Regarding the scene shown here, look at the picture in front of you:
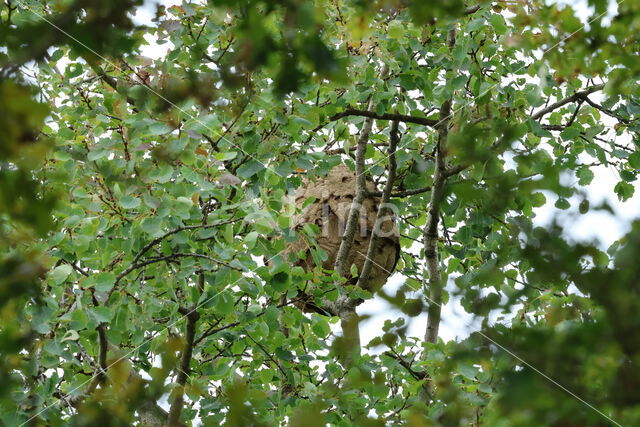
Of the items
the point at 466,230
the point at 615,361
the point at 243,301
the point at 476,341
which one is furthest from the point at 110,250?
the point at 615,361

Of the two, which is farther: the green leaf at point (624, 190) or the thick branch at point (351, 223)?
the green leaf at point (624, 190)

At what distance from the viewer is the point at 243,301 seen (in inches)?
138

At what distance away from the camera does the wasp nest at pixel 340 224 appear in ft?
12.0

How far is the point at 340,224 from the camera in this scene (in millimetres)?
3684

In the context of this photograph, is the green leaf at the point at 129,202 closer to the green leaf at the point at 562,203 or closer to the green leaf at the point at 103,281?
the green leaf at the point at 103,281

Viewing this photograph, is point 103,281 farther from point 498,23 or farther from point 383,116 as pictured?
point 498,23

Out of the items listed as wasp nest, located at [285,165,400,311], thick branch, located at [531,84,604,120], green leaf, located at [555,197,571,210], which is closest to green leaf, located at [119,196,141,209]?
wasp nest, located at [285,165,400,311]

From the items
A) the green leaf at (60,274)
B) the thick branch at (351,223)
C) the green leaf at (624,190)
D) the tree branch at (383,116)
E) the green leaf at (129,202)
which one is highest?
the tree branch at (383,116)

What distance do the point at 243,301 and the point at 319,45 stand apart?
8.59 ft

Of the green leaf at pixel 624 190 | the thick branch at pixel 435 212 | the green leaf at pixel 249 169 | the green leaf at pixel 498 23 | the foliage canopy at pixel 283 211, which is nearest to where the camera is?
the foliage canopy at pixel 283 211

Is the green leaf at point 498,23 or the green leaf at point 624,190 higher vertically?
the green leaf at point 498,23

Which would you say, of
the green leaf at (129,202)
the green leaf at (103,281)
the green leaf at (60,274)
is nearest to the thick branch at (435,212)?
the green leaf at (129,202)

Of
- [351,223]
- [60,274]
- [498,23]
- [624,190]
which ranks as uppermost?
[498,23]

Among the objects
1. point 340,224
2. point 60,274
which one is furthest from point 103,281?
point 340,224
